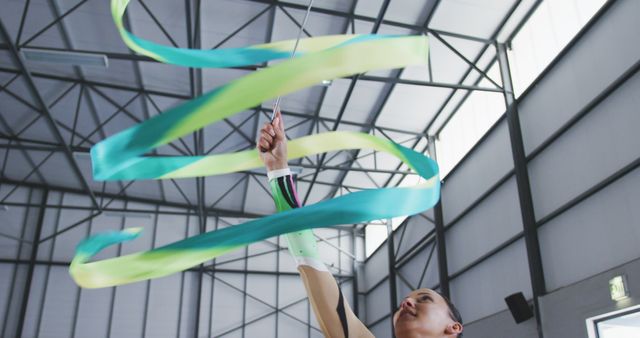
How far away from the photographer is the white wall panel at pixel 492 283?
380 inches

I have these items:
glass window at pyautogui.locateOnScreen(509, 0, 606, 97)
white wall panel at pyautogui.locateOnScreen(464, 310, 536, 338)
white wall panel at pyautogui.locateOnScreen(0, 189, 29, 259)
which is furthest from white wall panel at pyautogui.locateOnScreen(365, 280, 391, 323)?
white wall panel at pyautogui.locateOnScreen(0, 189, 29, 259)

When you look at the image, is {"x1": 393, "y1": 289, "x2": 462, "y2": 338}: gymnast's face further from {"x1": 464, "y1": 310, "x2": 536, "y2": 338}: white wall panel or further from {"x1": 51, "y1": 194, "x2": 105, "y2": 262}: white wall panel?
{"x1": 51, "y1": 194, "x2": 105, "y2": 262}: white wall panel

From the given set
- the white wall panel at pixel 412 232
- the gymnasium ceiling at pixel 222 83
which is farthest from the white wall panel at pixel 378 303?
the gymnasium ceiling at pixel 222 83

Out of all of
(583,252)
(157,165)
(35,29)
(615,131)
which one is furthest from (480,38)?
(157,165)

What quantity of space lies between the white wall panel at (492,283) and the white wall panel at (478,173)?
131 centimetres

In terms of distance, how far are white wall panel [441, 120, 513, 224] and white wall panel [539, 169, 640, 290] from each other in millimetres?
1745

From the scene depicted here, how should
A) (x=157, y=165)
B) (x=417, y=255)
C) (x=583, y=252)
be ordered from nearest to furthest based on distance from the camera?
(x=157, y=165), (x=583, y=252), (x=417, y=255)

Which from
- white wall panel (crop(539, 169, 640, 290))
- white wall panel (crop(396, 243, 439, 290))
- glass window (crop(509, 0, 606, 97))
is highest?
glass window (crop(509, 0, 606, 97))

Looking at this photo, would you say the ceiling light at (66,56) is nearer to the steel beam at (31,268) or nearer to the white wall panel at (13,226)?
the white wall panel at (13,226)

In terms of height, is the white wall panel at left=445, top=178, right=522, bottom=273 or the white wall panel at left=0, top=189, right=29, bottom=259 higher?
the white wall panel at left=0, top=189, right=29, bottom=259

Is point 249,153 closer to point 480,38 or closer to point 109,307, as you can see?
point 480,38

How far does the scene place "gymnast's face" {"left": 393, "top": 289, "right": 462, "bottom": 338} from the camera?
1.90m

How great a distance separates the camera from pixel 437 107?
12734 millimetres

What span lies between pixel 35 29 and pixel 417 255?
9.36 m
